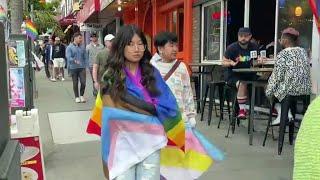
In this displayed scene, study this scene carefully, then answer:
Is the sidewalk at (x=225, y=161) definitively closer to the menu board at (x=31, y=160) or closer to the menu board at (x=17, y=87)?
the menu board at (x=17, y=87)

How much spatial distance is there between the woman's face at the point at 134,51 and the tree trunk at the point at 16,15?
21.3ft

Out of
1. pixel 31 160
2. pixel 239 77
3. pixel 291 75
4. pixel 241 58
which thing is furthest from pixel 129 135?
pixel 241 58

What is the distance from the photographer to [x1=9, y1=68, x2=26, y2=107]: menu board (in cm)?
651

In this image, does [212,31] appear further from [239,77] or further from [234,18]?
[239,77]

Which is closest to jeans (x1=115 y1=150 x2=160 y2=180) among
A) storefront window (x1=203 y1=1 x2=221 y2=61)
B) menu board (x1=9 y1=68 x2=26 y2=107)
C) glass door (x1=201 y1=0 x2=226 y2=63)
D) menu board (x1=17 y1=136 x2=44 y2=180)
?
menu board (x1=17 y1=136 x2=44 y2=180)

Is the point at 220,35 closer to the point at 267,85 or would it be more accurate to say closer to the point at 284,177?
the point at 267,85

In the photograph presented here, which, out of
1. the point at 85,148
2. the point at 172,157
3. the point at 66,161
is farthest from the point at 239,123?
the point at 172,157

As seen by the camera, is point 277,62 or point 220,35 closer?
point 277,62

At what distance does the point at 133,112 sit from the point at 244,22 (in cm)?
700

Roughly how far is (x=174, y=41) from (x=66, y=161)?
265cm

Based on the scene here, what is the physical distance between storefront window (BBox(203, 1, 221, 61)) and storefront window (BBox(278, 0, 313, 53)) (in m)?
2.69

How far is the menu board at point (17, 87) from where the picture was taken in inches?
256

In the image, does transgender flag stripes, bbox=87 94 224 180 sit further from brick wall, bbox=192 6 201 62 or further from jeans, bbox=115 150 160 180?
brick wall, bbox=192 6 201 62

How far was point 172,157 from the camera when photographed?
13.5 feet
